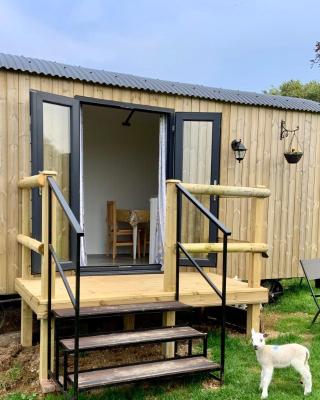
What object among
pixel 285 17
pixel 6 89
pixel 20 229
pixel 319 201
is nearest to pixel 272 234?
pixel 319 201

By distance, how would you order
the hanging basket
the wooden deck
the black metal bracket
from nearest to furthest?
the wooden deck, the hanging basket, the black metal bracket

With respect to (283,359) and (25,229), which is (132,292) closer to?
(25,229)

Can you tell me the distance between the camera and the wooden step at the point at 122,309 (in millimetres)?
3357

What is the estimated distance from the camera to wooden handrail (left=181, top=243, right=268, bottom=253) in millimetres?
3932

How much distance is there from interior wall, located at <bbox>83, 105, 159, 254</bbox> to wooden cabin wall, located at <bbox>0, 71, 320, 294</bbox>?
1.93 metres

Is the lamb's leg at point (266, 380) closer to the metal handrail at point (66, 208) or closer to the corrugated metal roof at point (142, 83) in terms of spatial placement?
the metal handrail at point (66, 208)

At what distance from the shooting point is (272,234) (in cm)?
610

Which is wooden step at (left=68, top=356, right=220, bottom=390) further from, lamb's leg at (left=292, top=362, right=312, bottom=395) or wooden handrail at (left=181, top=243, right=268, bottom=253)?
wooden handrail at (left=181, top=243, right=268, bottom=253)

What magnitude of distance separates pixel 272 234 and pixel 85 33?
17512mm

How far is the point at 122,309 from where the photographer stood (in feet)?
11.6

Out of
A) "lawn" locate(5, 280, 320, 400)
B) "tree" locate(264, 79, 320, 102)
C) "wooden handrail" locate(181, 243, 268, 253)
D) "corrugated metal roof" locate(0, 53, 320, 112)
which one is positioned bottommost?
"lawn" locate(5, 280, 320, 400)

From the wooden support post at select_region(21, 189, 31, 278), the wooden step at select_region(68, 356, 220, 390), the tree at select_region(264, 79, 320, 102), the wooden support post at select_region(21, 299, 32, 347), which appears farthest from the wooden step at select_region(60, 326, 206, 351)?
the tree at select_region(264, 79, 320, 102)

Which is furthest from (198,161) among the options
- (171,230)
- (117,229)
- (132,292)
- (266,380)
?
(266,380)

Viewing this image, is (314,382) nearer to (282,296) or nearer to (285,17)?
(282,296)
